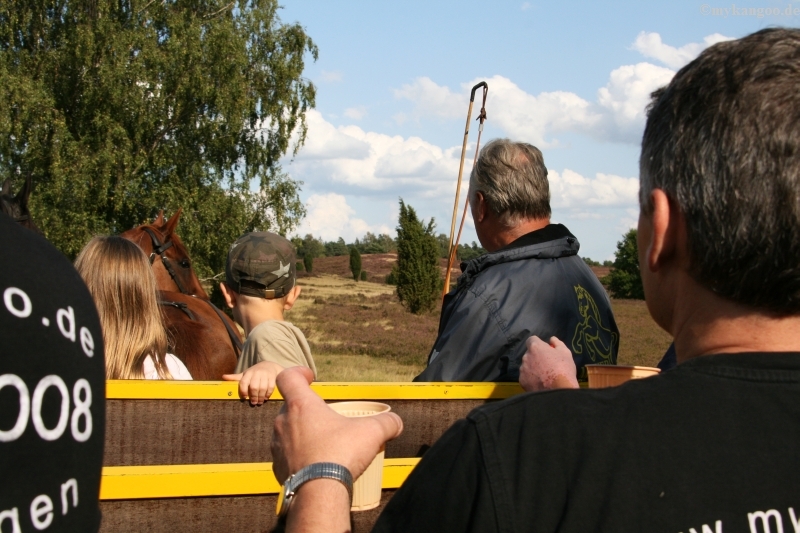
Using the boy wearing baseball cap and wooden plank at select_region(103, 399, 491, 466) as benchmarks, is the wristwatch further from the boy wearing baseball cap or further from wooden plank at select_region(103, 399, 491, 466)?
the boy wearing baseball cap

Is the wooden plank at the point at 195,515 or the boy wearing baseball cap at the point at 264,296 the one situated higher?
the boy wearing baseball cap at the point at 264,296

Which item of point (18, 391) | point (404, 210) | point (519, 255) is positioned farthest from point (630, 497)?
point (404, 210)

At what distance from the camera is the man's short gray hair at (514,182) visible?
2967 millimetres

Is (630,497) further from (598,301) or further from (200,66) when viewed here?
(200,66)

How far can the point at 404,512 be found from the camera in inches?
37.5

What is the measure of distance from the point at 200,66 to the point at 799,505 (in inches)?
819

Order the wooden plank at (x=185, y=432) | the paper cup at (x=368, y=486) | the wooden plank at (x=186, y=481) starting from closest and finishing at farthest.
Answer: the paper cup at (x=368, y=486) < the wooden plank at (x=186, y=481) < the wooden plank at (x=185, y=432)

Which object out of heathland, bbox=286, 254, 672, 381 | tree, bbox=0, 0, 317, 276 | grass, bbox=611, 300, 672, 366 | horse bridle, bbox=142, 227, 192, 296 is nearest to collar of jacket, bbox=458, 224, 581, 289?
horse bridle, bbox=142, 227, 192, 296

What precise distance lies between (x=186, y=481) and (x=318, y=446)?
808 mm

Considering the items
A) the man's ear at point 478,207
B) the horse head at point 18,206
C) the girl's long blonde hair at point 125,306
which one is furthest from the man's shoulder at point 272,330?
the horse head at point 18,206

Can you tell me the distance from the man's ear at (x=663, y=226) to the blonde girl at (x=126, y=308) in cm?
220

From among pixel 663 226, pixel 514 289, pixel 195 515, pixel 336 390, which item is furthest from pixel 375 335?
pixel 663 226

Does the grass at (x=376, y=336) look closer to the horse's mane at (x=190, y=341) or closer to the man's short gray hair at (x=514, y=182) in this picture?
the horse's mane at (x=190, y=341)

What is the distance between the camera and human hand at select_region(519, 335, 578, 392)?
1.77m
